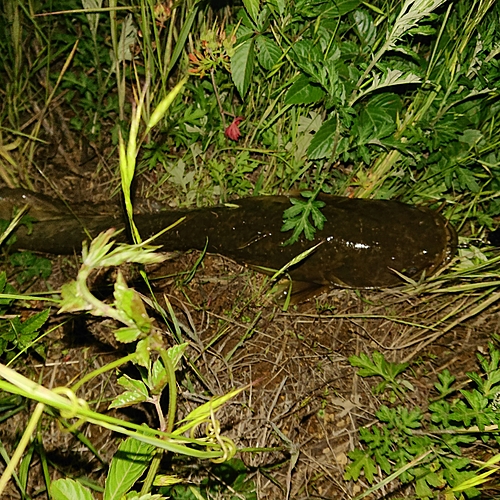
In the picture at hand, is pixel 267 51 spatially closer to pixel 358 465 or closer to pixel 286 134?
pixel 286 134

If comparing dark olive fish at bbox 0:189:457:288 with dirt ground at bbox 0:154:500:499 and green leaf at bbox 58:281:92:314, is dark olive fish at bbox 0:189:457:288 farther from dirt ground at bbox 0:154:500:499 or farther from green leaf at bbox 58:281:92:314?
green leaf at bbox 58:281:92:314

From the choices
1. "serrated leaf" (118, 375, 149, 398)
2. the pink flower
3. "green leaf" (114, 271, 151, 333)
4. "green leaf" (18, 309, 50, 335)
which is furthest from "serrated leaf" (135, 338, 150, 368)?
the pink flower

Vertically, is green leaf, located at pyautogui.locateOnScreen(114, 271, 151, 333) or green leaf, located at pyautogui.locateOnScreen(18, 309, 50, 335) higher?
green leaf, located at pyautogui.locateOnScreen(114, 271, 151, 333)

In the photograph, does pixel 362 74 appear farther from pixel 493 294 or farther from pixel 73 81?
pixel 73 81

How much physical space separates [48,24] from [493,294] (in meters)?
3.03

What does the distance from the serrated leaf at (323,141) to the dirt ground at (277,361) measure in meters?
0.80

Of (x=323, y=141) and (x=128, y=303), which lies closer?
(x=128, y=303)

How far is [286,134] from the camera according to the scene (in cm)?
276

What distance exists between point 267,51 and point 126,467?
1.89 m

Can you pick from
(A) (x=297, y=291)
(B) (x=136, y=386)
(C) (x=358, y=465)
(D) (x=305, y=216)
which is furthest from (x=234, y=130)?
(C) (x=358, y=465)

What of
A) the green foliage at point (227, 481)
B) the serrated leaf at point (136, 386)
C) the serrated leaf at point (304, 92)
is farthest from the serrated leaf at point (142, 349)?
the serrated leaf at point (304, 92)

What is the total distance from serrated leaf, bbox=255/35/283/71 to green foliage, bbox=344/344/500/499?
1520 mm

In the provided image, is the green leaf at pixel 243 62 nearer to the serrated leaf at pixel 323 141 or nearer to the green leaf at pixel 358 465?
the serrated leaf at pixel 323 141

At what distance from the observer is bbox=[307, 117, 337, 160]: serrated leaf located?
2.39 meters
